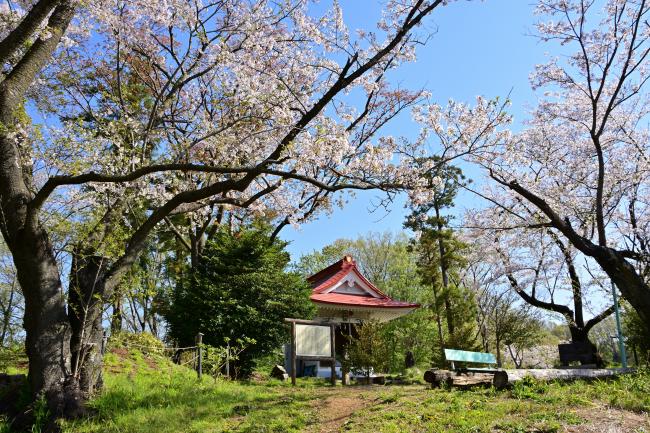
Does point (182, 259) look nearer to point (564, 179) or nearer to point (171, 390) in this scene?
point (171, 390)

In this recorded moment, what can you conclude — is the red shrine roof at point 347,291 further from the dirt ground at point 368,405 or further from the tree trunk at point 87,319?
the tree trunk at point 87,319

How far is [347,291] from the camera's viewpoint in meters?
21.0

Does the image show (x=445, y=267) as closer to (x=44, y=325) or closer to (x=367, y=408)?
(x=367, y=408)

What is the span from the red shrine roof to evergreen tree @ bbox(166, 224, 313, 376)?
353 centimetres

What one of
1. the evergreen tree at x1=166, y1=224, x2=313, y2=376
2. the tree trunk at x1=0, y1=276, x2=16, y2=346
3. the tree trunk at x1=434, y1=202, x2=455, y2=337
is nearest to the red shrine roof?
the tree trunk at x1=434, y1=202, x2=455, y2=337

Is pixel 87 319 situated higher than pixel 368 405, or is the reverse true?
pixel 87 319

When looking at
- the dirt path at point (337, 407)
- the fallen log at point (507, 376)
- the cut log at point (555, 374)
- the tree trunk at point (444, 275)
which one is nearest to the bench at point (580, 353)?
the fallen log at point (507, 376)

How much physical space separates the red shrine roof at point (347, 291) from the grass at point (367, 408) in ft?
32.2

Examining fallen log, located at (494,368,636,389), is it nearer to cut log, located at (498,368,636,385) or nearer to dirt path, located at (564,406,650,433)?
cut log, located at (498,368,636,385)

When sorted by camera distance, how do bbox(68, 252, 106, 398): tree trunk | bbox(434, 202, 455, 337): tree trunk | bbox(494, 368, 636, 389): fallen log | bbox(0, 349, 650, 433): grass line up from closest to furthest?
bbox(0, 349, 650, 433): grass
bbox(68, 252, 106, 398): tree trunk
bbox(494, 368, 636, 389): fallen log
bbox(434, 202, 455, 337): tree trunk

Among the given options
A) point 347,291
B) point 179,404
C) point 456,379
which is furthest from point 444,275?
point 179,404

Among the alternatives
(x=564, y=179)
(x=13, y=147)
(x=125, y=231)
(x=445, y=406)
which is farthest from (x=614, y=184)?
(x=13, y=147)

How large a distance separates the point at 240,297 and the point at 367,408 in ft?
24.1

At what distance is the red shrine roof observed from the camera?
1948 cm
